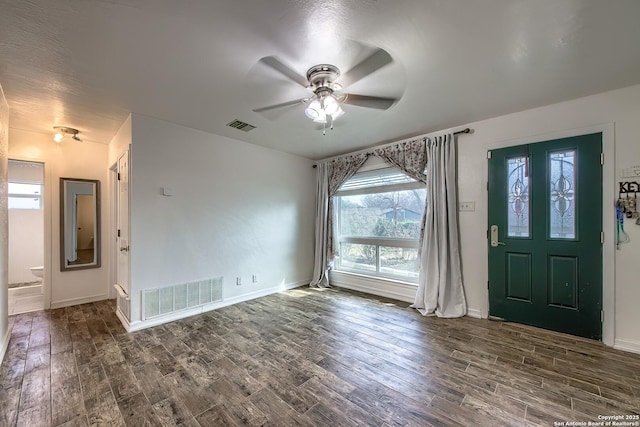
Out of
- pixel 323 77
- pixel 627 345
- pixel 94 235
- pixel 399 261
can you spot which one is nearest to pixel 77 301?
pixel 94 235

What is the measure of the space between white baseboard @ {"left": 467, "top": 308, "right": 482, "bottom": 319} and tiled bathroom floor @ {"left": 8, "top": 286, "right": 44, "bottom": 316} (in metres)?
5.94

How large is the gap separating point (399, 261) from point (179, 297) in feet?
10.7

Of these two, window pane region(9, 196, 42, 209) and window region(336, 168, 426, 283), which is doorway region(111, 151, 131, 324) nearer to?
window pane region(9, 196, 42, 209)

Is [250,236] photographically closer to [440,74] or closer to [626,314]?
[440,74]

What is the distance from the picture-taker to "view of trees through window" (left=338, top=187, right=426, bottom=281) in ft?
13.2

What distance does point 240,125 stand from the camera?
3.41 meters

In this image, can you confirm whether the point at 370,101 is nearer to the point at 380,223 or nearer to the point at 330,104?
the point at 330,104

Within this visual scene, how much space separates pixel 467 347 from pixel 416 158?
8.10 feet

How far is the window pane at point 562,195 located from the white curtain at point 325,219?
2.86 meters

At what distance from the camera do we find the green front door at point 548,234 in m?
2.64

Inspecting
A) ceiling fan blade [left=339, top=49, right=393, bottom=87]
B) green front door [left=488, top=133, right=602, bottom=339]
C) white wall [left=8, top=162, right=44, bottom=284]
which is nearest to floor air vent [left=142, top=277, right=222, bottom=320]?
ceiling fan blade [left=339, top=49, right=393, bottom=87]

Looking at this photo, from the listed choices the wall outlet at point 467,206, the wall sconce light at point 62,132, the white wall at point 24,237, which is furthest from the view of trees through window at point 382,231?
the white wall at point 24,237

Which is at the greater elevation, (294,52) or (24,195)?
(294,52)

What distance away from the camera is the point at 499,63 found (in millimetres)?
2055
